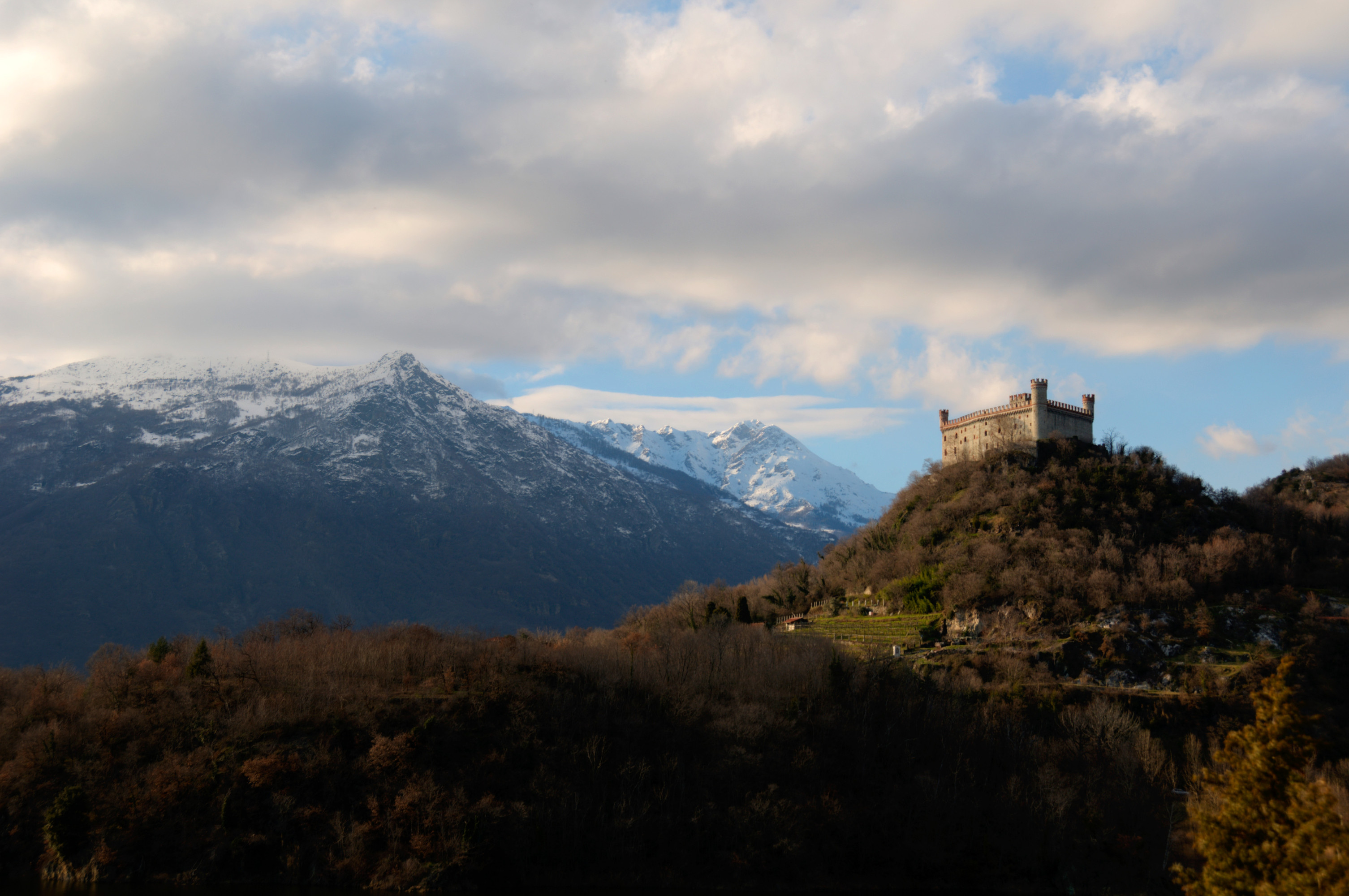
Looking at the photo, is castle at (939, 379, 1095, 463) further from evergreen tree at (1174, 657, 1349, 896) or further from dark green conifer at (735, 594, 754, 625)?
evergreen tree at (1174, 657, 1349, 896)

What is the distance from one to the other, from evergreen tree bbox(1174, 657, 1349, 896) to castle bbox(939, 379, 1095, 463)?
294 feet

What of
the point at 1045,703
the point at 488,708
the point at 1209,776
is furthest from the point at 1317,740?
the point at 488,708

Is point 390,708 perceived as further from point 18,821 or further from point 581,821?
point 18,821

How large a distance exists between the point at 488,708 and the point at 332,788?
16970 mm

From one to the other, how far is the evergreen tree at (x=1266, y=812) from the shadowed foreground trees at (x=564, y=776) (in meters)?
43.4

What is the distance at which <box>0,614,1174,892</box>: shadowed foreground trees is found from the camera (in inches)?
3649

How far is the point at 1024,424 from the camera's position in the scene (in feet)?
467

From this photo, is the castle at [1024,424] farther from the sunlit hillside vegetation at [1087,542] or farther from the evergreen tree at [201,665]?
the evergreen tree at [201,665]

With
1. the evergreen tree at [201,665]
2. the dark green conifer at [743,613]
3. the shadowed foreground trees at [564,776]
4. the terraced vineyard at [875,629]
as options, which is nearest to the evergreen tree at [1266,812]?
the shadowed foreground trees at [564,776]

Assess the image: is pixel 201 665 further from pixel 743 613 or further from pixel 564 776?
pixel 743 613

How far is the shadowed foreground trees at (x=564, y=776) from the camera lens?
9269cm

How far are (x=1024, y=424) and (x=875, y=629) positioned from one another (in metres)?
36.9

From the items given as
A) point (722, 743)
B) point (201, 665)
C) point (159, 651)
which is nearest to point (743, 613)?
point (722, 743)

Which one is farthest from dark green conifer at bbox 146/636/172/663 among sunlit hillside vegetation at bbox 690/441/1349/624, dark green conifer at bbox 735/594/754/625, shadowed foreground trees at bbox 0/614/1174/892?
sunlit hillside vegetation at bbox 690/441/1349/624
